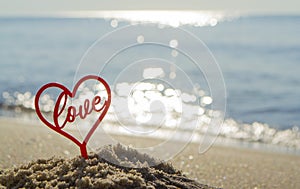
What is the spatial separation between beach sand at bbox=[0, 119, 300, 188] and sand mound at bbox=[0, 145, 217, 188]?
1300 millimetres

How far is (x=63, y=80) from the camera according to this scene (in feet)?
52.6

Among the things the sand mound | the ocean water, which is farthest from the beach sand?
the ocean water

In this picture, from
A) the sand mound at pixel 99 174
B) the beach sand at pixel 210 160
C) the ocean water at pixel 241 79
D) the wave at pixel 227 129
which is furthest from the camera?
the ocean water at pixel 241 79

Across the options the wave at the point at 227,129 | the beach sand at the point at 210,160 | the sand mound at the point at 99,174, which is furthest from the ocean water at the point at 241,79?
the sand mound at the point at 99,174

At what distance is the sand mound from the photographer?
323cm

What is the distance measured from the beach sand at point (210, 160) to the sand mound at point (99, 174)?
1.30m

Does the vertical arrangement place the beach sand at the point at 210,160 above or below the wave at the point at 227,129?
below

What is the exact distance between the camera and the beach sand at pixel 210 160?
5402 mm

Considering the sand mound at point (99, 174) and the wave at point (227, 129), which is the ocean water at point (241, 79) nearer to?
the wave at point (227, 129)

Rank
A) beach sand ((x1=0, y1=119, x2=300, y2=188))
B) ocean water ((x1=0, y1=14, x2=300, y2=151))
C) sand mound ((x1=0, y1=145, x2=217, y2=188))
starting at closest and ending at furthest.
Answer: sand mound ((x1=0, y1=145, x2=217, y2=188)) → beach sand ((x1=0, y1=119, x2=300, y2=188)) → ocean water ((x1=0, y1=14, x2=300, y2=151))

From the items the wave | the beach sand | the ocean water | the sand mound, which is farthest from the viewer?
the ocean water

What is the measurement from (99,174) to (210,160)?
329cm

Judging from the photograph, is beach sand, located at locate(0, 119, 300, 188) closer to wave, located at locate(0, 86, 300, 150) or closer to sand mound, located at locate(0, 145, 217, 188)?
wave, located at locate(0, 86, 300, 150)

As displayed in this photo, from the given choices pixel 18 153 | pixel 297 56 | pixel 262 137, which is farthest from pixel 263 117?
pixel 297 56
